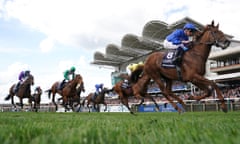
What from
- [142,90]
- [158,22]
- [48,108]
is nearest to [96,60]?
[158,22]

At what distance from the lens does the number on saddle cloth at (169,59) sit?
7.44 meters

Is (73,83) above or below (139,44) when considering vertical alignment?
below

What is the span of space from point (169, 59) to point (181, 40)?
0.61 meters

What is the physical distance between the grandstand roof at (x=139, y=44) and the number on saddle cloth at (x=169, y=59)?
43660 millimetres

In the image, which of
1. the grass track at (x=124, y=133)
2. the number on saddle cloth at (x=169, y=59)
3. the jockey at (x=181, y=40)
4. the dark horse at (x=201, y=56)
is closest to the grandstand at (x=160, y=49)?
the number on saddle cloth at (x=169, y=59)

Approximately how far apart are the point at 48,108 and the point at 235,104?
2367 centimetres

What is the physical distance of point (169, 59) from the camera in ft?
25.1

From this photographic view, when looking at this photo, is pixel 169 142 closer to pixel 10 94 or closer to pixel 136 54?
pixel 10 94

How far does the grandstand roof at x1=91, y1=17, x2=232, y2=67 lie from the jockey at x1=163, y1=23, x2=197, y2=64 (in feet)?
143

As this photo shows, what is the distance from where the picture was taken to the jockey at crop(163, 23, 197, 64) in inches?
285

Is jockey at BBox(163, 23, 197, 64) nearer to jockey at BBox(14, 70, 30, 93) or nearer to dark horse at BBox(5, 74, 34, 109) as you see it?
dark horse at BBox(5, 74, 34, 109)

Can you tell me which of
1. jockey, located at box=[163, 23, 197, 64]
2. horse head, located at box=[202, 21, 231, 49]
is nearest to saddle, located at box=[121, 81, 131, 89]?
jockey, located at box=[163, 23, 197, 64]

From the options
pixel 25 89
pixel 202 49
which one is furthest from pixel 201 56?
pixel 25 89

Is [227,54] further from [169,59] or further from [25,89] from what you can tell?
[169,59]
